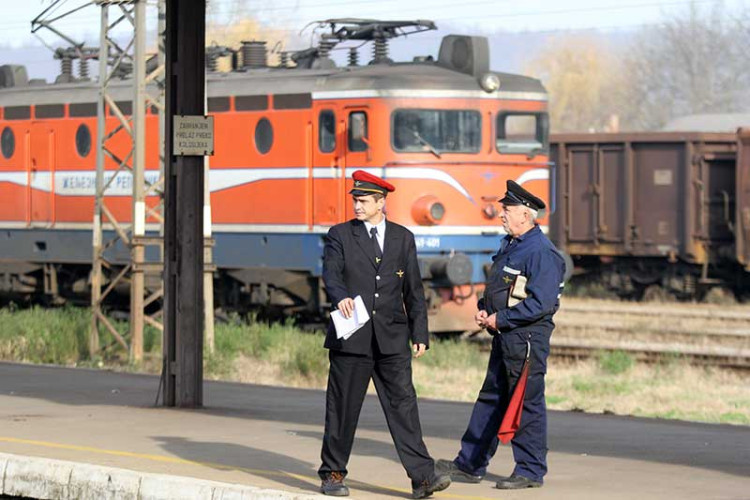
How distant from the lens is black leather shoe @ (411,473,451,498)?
9.11 metres

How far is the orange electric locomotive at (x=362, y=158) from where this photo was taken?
22219 mm

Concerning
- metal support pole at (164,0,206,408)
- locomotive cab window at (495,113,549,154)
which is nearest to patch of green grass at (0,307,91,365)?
locomotive cab window at (495,113,549,154)

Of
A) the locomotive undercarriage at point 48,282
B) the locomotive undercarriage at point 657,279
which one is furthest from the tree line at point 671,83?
the locomotive undercarriage at point 48,282

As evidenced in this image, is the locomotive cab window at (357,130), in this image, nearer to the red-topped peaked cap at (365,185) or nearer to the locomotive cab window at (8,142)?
the locomotive cab window at (8,142)

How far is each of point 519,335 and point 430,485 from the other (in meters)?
1.03

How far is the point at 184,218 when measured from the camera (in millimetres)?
13898

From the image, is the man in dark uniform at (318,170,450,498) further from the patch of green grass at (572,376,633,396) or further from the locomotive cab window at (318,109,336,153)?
the locomotive cab window at (318,109,336,153)

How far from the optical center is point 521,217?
381 inches

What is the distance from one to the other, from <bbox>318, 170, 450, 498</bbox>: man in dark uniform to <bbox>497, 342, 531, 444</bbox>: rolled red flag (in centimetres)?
42

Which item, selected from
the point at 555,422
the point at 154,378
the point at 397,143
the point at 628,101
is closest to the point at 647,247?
the point at 397,143

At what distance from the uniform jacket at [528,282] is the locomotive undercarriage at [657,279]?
72.0 feet

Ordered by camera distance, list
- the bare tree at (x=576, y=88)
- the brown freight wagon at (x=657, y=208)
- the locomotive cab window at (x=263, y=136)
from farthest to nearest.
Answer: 1. the bare tree at (x=576, y=88)
2. the brown freight wagon at (x=657, y=208)
3. the locomotive cab window at (x=263, y=136)

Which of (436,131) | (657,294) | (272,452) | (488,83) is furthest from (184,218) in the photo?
(657,294)

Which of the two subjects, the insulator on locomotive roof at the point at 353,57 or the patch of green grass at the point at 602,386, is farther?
the insulator on locomotive roof at the point at 353,57
